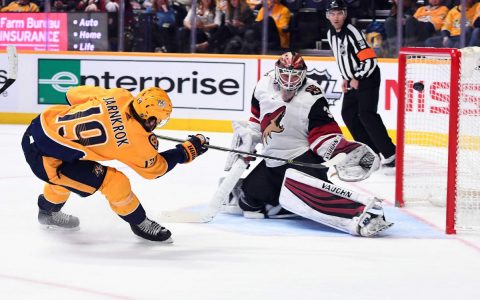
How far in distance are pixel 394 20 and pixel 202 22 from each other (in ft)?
5.77

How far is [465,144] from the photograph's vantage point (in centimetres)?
439

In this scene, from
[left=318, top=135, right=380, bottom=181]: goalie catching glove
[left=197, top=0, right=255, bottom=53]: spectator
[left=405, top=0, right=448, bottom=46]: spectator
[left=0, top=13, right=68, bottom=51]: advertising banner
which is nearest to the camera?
[left=318, top=135, right=380, bottom=181]: goalie catching glove

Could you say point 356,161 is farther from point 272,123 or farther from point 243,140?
point 243,140

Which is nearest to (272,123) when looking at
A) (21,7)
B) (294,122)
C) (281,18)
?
(294,122)

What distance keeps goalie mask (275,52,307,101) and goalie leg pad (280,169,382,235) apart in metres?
0.40

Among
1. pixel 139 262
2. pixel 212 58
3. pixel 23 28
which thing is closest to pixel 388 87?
pixel 212 58

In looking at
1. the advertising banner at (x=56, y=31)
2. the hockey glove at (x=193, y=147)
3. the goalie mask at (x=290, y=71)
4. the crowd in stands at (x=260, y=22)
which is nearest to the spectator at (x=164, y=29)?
the crowd in stands at (x=260, y=22)

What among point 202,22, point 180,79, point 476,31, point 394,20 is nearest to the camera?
point 476,31

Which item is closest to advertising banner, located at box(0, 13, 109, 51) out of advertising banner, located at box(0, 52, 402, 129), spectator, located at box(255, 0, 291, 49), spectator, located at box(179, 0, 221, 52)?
advertising banner, located at box(0, 52, 402, 129)

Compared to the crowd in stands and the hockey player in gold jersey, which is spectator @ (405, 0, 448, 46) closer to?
the crowd in stands

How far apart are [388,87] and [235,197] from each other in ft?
11.8

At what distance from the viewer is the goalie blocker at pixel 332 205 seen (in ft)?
13.4

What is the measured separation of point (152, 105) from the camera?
12.0 feet

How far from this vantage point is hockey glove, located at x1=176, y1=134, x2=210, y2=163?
3.90m
